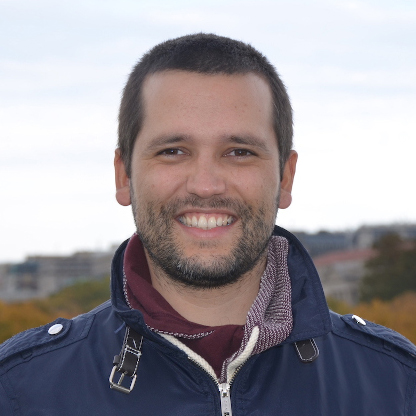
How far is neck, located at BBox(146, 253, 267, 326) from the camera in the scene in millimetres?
3975

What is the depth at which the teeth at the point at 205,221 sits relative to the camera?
3852 millimetres

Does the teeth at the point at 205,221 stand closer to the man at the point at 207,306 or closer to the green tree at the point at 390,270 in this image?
the man at the point at 207,306

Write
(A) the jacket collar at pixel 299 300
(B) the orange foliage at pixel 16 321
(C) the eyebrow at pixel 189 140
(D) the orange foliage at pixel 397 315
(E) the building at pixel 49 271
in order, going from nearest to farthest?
(A) the jacket collar at pixel 299 300 < (C) the eyebrow at pixel 189 140 < (D) the orange foliage at pixel 397 315 < (B) the orange foliage at pixel 16 321 < (E) the building at pixel 49 271

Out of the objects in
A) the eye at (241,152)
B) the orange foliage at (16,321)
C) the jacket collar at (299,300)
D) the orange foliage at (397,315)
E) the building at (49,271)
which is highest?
the eye at (241,152)

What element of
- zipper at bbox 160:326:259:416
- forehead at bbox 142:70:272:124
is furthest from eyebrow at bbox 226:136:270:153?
zipper at bbox 160:326:259:416

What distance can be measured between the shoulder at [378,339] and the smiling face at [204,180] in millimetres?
549

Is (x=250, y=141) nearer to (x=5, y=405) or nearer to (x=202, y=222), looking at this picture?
(x=202, y=222)

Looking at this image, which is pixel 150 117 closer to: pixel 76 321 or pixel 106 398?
pixel 76 321

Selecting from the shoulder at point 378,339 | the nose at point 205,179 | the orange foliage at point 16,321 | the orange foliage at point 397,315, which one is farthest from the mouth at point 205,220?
the orange foliage at point 16,321

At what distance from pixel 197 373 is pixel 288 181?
129 centimetres

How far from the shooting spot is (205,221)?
3852mm

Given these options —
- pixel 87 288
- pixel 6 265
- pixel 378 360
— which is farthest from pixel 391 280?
pixel 6 265

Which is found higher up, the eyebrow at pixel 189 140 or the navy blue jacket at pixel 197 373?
the eyebrow at pixel 189 140

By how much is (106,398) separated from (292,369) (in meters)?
0.86
